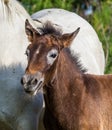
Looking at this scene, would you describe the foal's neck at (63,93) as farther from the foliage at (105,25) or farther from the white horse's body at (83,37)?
the foliage at (105,25)

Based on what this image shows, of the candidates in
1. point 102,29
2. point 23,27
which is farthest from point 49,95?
point 102,29

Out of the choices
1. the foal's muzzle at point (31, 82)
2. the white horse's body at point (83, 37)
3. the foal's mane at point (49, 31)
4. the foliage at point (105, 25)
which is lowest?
the foliage at point (105, 25)

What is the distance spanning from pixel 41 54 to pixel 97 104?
95cm

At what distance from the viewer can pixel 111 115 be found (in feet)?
22.2

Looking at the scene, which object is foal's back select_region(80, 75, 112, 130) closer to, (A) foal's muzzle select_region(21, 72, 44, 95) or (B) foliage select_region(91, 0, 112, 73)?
(A) foal's muzzle select_region(21, 72, 44, 95)

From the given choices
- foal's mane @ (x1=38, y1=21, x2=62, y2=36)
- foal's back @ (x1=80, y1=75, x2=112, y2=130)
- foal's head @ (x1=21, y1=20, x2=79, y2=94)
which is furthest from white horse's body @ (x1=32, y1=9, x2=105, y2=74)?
foal's head @ (x1=21, y1=20, x2=79, y2=94)

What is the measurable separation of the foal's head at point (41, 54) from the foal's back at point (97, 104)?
1.94ft

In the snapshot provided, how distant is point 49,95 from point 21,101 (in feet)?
1.94

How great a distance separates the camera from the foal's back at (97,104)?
6.58m

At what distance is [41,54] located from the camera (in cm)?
623

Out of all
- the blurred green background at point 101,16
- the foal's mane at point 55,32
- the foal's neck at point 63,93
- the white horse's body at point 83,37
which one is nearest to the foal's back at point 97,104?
the foal's neck at point 63,93

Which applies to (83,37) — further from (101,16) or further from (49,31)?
(101,16)

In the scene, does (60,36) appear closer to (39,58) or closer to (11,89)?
(39,58)

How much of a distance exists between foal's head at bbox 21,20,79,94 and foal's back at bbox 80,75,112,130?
593 millimetres
